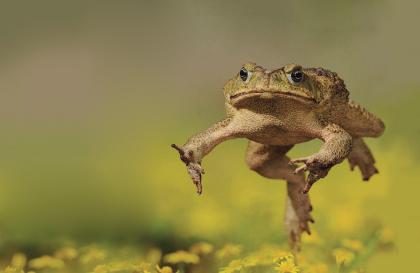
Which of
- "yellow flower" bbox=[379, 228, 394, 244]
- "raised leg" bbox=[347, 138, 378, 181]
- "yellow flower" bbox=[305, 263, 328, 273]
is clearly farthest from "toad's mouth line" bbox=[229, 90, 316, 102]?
"yellow flower" bbox=[379, 228, 394, 244]

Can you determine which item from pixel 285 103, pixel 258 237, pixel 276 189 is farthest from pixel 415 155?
pixel 285 103

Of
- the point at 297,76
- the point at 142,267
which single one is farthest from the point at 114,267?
the point at 297,76

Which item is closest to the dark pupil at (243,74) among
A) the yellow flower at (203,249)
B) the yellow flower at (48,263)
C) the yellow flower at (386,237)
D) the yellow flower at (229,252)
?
the yellow flower at (229,252)

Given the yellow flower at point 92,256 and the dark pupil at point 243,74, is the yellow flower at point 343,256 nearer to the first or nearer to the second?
the yellow flower at point 92,256

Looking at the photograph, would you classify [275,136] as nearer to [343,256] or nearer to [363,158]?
[363,158]

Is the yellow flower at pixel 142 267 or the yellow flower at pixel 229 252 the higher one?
the yellow flower at pixel 229 252

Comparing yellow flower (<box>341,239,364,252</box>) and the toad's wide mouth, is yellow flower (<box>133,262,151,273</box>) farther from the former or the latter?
yellow flower (<box>341,239,364,252</box>)
